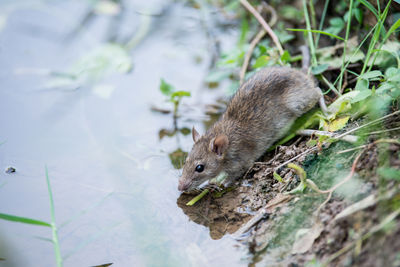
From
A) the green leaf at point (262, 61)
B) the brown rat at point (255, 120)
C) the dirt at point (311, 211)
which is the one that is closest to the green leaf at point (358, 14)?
the brown rat at point (255, 120)

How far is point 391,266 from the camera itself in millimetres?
2250

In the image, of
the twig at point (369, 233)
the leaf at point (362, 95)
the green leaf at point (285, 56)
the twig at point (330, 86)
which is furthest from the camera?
the green leaf at point (285, 56)

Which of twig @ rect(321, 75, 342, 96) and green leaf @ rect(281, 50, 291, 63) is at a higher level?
green leaf @ rect(281, 50, 291, 63)

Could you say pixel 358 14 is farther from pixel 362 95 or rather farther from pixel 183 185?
pixel 183 185

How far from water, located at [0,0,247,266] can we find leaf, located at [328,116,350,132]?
57.4 inches

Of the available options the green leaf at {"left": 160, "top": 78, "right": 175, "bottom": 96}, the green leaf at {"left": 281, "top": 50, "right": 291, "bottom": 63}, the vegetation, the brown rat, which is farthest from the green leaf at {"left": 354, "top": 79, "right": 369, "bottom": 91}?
the green leaf at {"left": 160, "top": 78, "right": 175, "bottom": 96}

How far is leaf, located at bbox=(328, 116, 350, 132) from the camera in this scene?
12.7 feet

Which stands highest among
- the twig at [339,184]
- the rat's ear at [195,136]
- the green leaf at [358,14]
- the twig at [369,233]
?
the green leaf at [358,14]

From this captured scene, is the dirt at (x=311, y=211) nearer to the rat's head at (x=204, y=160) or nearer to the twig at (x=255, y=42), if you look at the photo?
the rat's head at (x=204, y=160)

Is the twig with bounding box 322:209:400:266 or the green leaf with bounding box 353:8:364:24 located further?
the green leaf with bounding box 353:8:364:24

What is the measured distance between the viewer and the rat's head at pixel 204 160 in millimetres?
4332

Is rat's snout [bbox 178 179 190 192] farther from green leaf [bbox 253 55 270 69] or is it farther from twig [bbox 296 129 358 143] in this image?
green leaf [bbox 253 55 270 69]

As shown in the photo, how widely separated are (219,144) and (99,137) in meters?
1.50

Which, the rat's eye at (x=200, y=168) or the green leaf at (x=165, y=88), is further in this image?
the green leaf at (x=165, y=88)
